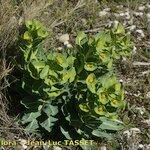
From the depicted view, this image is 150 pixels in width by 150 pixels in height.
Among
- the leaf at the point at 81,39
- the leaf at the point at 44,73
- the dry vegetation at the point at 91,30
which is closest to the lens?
the leaf at the point at 44,73

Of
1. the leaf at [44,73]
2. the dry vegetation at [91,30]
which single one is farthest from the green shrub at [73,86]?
the dry vegetation at [91,30]

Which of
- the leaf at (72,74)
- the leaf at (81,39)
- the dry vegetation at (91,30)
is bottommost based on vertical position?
the dry vegetation at (91,30)

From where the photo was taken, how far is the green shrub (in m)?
2.84

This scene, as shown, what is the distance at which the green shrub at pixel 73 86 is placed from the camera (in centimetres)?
284

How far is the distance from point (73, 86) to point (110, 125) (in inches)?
12.6

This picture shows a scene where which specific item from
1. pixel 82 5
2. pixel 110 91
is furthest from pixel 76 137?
pixel 82 5

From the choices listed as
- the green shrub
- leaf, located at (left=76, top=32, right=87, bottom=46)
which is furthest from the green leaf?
leaf, located at (left=76, top=32, right=87, bottom=46)

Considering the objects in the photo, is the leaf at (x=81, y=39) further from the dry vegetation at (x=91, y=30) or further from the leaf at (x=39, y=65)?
the dry vegetation at (x=91, y=30)

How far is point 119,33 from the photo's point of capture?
9.89 feet

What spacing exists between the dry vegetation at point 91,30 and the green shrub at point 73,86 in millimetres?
140

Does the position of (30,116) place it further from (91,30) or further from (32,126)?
(91,30)

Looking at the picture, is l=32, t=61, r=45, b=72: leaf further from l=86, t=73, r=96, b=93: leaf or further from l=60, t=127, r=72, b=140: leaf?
l=60, t=127, r=72, b=140: leaf

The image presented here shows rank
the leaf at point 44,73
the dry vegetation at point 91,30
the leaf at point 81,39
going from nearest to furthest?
the leaf at point 44,73
the leaf at point 81,39
the dry vegetation at point 91,30

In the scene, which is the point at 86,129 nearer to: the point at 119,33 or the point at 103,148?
the point at 103,148
